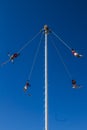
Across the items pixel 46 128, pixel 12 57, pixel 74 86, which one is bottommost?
pixel 46 128

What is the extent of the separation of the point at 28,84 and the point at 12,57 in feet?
11.4

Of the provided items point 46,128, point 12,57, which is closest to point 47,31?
point 12,57

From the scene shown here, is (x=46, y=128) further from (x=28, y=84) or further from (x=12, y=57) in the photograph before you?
(x=12, y=57)

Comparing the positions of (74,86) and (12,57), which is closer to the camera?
(74,86)

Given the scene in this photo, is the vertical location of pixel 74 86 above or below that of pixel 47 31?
below

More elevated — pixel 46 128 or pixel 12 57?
pixel 12 57

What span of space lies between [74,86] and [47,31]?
6.35m

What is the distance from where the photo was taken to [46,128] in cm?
2653

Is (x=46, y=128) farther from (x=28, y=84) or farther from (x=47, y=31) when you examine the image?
(x=47, y=31)

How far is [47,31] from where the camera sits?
30.7m

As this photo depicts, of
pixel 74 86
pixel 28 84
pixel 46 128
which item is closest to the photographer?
pixel 46 128

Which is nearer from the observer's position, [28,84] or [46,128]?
[46,128]

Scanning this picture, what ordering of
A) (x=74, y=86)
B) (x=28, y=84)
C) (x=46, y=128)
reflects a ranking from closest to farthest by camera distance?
1. (x=46, y=128)
2. (x=74, y=86)
3. (x=28, y=84)

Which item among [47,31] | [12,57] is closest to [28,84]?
[12,57]
